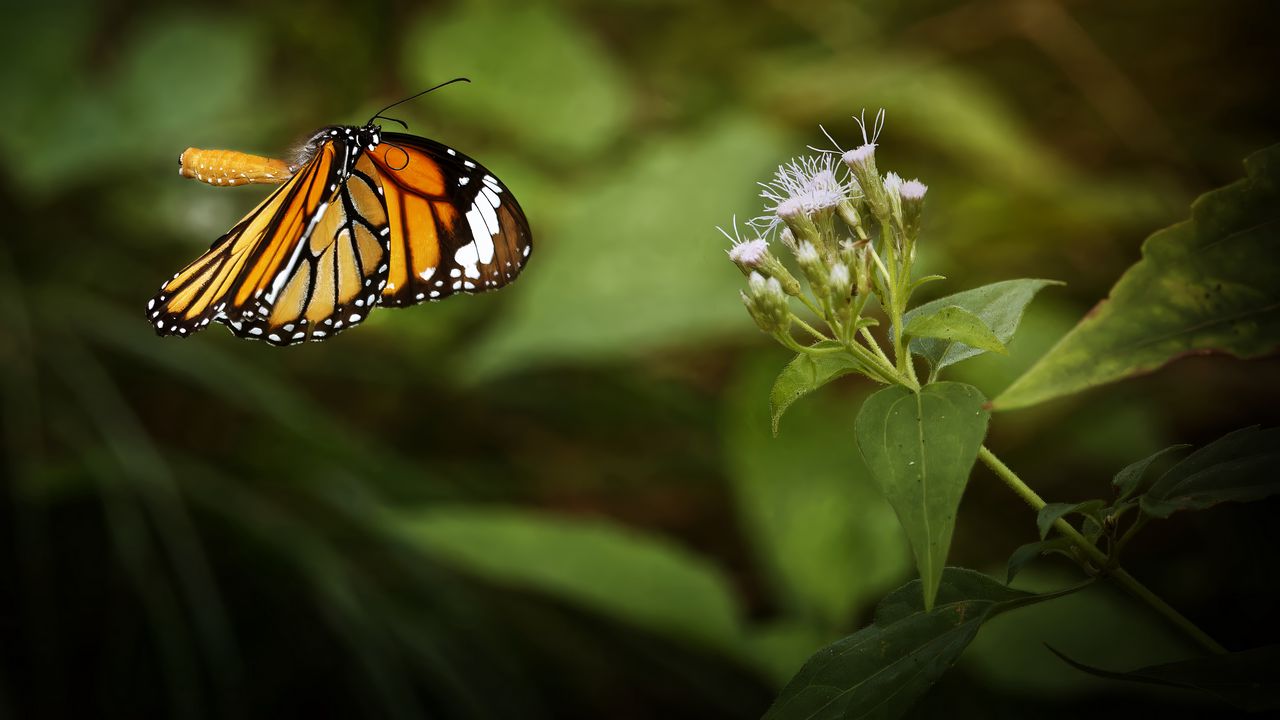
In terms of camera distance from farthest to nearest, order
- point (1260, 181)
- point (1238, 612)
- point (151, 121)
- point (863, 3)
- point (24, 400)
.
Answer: point (863, 3) → point (151, 121) → point (24, 400) → point (1238, 612) → point (1260, 181)

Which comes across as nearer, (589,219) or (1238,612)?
(1238,612)

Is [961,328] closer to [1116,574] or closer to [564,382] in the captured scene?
[1116,574]

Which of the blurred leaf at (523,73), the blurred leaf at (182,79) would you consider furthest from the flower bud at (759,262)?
the blurred leaf at (182,79)

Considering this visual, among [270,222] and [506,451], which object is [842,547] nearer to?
[270,222]

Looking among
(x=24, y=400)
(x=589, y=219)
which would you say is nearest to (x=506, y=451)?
(x=589, y=219)

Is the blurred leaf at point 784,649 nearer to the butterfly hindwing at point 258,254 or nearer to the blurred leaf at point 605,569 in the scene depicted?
the blurred leaf at point 605,569
